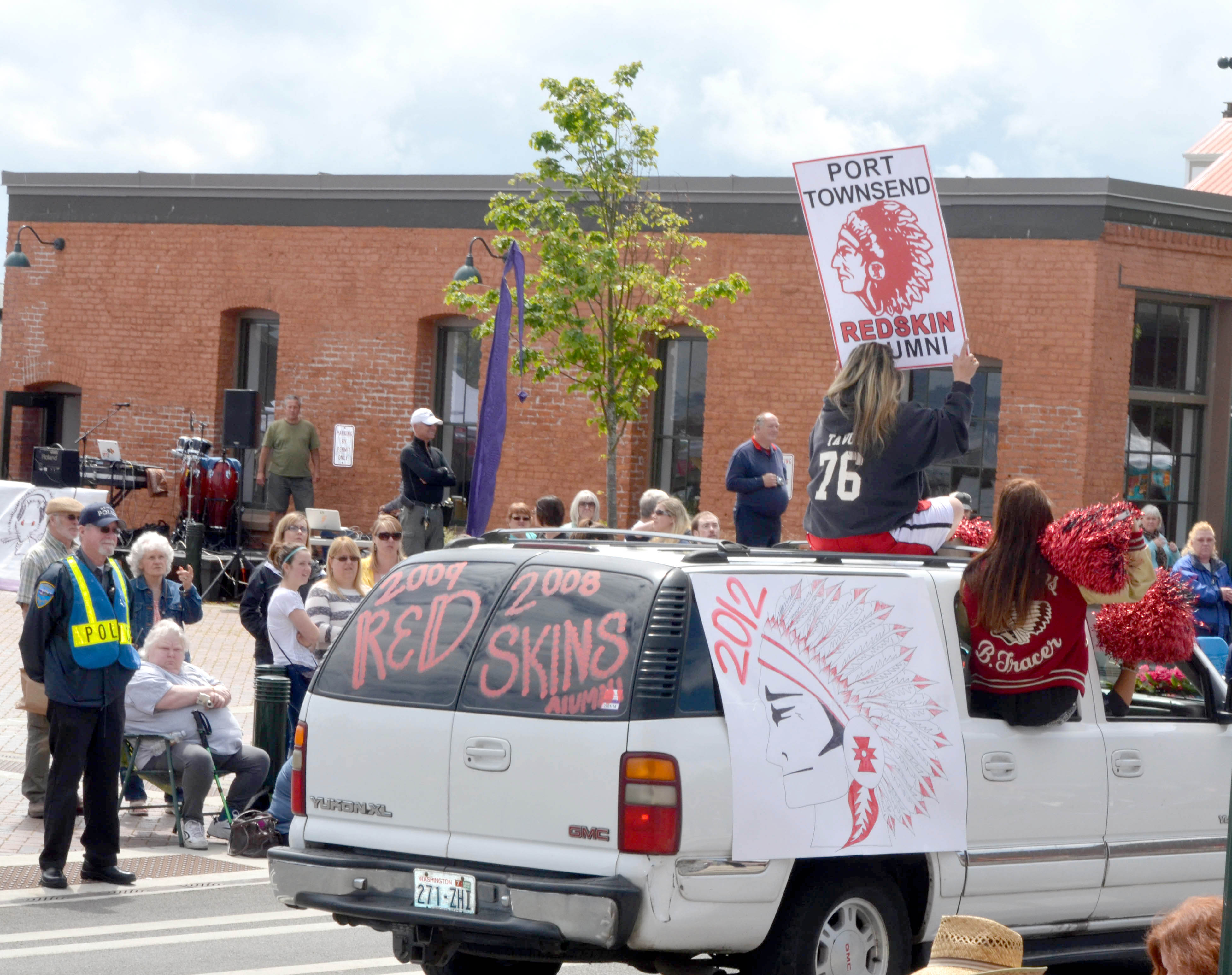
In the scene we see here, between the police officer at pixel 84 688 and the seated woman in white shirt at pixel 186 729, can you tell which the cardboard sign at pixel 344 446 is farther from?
the police officer at pixel 84 688

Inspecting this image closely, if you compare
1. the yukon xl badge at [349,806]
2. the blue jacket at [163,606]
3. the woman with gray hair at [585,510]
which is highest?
the woman with gray hair at [585,510]

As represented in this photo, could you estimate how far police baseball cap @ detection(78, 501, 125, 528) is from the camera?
859 centimetres

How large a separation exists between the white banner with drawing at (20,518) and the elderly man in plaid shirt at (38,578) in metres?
8.26

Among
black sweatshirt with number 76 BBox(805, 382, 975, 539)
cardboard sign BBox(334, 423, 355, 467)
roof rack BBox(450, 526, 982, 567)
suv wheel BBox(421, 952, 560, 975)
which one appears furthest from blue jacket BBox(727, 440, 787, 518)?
cardboard sign BBox(334, 423, 355, 467)

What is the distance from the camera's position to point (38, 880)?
8.52m

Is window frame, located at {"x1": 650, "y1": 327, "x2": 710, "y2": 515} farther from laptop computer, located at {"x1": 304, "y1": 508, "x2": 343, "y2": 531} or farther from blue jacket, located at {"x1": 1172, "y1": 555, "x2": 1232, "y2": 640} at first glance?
blue jacket, located at {"x1": 1172, "y1": 555, "x2": 1232, "y2": 640}

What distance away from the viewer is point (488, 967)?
21.0 ft

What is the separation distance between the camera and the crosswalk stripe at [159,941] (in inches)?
278

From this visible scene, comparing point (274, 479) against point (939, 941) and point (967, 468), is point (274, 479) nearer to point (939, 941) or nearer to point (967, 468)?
point (967, 468)

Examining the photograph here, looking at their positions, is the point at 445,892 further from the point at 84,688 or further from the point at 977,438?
the point at 977,438

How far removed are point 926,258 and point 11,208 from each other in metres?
22.2

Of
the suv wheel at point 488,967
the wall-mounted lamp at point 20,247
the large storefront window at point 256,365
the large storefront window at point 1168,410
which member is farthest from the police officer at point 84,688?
the wall-mounted lamp at point 20,247

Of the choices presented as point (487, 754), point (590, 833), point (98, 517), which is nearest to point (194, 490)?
point (98, 517)

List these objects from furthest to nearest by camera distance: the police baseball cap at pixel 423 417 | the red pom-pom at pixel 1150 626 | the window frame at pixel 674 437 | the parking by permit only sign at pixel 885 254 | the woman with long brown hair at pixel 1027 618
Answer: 1. the window frame at pixel 674 437
2. the police baseball cap at pixel 423 417
3. the parking by permit only sign at pixel 885 254
4. the red pom-pom at pixel 1150 626
5. the woman with long brown hair at pixel 1027 618
